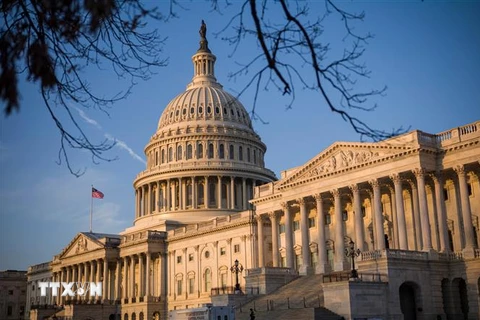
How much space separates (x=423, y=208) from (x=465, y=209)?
3574 mm

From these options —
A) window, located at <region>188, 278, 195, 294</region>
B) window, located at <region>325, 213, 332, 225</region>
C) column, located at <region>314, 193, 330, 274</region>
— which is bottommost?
window, located at <region>188, 278, 195, 294</region>

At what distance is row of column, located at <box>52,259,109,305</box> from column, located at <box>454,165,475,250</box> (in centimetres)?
6899

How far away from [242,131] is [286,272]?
63.1 meters

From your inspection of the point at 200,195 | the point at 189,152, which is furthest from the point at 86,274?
the point at 189,152

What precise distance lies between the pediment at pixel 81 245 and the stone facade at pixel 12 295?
33.8 meters

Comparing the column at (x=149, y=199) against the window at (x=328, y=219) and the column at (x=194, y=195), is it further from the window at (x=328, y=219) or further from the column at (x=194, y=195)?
the window at (x=328, y=219)

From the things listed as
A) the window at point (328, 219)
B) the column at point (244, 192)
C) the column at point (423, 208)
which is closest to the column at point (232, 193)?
the column at point (244, 192)

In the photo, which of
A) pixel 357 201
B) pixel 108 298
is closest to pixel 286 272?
pixel 357 201

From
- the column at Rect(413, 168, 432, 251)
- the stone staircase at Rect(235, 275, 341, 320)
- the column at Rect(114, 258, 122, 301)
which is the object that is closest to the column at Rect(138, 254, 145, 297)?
the column at Rect(114, 258, 122, 301)

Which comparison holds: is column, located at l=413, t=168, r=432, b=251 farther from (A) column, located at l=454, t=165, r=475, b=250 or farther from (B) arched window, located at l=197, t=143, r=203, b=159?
(B) arched window, located at l=197, t=143, r=203, b=159

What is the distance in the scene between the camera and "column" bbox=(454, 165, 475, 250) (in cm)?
5662

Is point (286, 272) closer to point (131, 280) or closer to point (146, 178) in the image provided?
point (131, 280)

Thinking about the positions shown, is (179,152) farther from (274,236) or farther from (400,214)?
(400,214)

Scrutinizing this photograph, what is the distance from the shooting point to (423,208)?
58.8 metres
